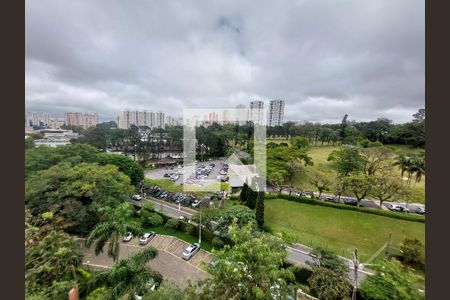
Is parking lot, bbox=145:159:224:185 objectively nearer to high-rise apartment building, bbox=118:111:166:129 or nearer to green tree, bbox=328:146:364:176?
green tree, bbox=328:146:364:176

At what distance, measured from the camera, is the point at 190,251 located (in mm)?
10273

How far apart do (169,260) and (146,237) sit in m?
2.46

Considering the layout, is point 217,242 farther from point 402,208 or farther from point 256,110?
point 256,110

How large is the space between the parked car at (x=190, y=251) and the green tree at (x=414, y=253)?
10.3 m

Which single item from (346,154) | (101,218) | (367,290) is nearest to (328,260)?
(367,290)

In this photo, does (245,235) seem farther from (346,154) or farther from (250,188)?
(346,154)

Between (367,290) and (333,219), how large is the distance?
24.7 ft

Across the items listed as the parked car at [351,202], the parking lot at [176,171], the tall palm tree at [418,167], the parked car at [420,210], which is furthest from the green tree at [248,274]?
the parking lot at [176,171]

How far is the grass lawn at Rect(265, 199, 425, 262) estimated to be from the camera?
1070 cm

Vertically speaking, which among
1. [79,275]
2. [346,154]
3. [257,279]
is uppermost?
[346,154]

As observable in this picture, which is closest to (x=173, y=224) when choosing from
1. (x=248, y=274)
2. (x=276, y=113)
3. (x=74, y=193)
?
(x=74, y=193)

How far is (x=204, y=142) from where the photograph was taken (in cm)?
3148

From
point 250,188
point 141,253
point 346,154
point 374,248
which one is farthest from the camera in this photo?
point 346,154

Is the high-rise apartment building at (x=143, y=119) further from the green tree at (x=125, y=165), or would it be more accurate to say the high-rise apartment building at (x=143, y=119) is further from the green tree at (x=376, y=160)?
the green tree at (x=376, y=160)
